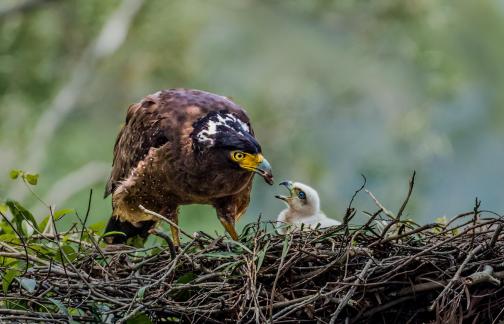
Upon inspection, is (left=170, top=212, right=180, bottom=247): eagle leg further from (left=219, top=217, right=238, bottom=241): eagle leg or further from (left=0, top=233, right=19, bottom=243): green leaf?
(left=0, top=233, right=19, bottom=243): green leaf

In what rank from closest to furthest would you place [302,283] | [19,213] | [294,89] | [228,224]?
1. [302,283]
2. [19,213]
3. [228,224]
4. [294,89]

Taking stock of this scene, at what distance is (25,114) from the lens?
47.5 ft

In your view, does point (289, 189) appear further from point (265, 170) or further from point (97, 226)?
point (97, 226)

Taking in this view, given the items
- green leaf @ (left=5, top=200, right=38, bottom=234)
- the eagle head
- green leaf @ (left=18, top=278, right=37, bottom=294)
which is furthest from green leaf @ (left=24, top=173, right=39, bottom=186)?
the eagle head

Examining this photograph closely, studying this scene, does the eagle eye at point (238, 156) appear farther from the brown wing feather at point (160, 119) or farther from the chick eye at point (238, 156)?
the brown wing feather at point (160, 119)

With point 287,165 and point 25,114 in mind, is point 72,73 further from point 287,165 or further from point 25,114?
point 287,165

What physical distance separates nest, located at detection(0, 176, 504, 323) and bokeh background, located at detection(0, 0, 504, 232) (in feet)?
30.0

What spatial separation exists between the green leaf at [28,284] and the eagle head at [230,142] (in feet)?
3.45

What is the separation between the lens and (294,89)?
52.6 ft

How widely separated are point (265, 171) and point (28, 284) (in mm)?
1112

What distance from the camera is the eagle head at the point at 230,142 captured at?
12.6 feet

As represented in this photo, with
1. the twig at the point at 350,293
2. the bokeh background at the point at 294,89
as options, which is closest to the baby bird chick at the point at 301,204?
the twig at the point at 350,293

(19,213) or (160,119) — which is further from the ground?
(160,119)

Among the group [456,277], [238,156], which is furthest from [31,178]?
[456,277]
